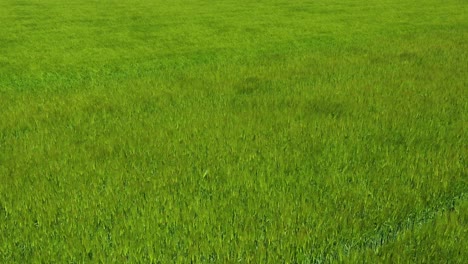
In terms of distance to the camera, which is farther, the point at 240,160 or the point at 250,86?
the point at 250,86

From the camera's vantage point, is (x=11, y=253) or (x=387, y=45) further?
(x=387, y=45)

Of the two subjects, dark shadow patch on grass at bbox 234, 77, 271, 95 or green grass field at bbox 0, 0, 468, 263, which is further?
dark shadow patch on grass at bbox 234, 77, 271, 95

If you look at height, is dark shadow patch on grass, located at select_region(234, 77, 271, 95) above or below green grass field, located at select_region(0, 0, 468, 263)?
above

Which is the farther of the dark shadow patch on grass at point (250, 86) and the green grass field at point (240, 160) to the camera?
the dark shadow patch on grass at point (250, 86)

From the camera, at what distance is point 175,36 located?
1316 centimetres

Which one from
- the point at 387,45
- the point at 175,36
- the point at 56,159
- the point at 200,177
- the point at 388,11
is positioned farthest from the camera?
the point at 388,11

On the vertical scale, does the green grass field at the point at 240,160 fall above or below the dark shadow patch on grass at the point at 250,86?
below

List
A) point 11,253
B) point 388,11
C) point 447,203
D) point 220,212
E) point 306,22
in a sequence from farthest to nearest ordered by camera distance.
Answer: point 388,11, point 306,22, point 447,203, point 220,212, point 11,253

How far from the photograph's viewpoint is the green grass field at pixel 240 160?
8.65ft

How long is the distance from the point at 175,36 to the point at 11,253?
11.3m

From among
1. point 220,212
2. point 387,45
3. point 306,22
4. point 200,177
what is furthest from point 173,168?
point 306,22

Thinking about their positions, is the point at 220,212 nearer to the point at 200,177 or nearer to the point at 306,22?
the point at 200,177

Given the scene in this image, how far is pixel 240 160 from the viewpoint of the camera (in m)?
3.83

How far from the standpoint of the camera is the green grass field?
264cm
